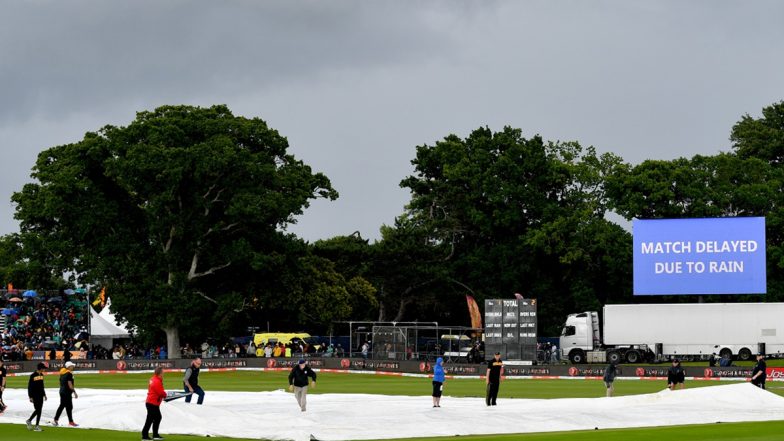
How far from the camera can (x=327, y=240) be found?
348 feet

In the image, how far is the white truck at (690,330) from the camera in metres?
79.3

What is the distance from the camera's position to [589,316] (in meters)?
85.4

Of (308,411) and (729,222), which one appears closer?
(308,411)

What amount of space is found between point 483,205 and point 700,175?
18.2 m

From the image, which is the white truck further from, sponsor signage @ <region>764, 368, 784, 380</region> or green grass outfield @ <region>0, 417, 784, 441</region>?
green grass outfield @ <region>0, 417, 784, 441</region>

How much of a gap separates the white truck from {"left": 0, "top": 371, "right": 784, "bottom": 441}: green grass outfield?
56.1ft

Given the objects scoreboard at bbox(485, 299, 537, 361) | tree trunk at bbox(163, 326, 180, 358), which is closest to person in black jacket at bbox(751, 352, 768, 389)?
scoreboard at bbox(485, 299, 537, 361)

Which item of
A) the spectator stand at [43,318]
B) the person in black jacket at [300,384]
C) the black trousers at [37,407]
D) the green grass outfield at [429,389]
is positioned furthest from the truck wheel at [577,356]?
the black trousers at [37,407]

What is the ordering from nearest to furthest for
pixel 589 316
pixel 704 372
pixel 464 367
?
1. pixel 704 372
2. pixel 464 367
3. pixel 589 316

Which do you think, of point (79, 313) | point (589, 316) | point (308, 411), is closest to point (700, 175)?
point (589, 316)

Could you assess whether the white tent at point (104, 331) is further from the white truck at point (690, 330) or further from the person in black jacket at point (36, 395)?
the person in black jacket at point (36, 395)

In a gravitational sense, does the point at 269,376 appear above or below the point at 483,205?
below

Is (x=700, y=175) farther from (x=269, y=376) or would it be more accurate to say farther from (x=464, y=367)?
(x=269, y=376)

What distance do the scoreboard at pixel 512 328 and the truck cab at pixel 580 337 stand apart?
16237mm
